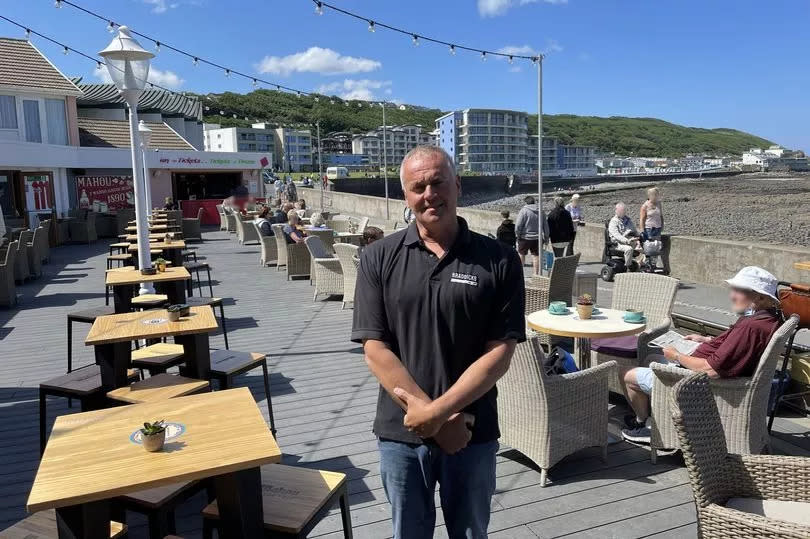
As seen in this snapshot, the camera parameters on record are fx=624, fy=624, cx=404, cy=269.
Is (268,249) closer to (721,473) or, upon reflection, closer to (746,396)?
(746,396)

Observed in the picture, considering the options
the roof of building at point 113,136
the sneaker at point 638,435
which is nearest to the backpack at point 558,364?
the sneaker at point 638,435

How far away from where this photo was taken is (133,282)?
5.62m

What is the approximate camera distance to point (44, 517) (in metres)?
2.37

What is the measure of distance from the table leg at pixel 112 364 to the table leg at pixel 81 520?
177 centimetres

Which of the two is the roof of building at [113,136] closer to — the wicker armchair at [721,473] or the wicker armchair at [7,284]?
the wicker armchair at [7,284]

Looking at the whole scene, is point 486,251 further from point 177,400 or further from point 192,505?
point 192,505

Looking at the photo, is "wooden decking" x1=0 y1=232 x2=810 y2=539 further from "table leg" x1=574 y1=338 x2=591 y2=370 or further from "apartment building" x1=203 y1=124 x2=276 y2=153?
"apartment building" x1=203 y1=124 x2=276 y2=153

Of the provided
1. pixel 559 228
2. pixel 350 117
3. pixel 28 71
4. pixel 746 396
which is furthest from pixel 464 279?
pixel 350 117

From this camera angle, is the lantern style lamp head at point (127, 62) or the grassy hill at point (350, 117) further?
the grassy hill at point (350, 117)

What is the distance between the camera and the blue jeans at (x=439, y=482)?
6.53 ft

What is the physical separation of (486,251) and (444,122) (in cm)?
12065

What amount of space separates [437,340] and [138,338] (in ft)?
7.79

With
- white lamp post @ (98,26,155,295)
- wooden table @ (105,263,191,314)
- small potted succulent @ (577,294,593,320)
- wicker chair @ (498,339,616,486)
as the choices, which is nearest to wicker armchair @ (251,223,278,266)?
white lamp post @ (98,26,155,295)

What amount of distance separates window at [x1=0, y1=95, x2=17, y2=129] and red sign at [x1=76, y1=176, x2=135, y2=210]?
2472mm
